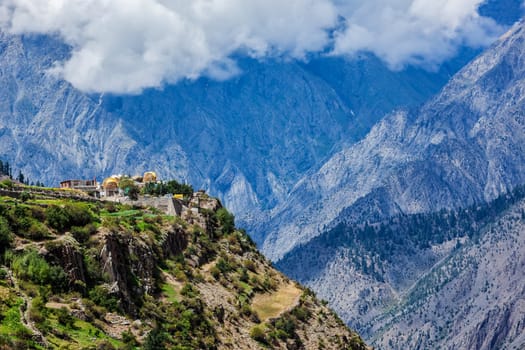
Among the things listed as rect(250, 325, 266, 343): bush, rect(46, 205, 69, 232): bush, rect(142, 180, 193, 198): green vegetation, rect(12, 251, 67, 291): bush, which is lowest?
rect(250, 325, 266, 343): bush

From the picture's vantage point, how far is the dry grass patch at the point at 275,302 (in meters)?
89.6

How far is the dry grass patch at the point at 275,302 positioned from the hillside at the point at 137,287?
15cm

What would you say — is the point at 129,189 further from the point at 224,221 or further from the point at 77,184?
the point at 77,184

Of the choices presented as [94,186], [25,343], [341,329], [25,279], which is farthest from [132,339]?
[94,186]

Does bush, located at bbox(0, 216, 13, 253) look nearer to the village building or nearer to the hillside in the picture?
the hillside

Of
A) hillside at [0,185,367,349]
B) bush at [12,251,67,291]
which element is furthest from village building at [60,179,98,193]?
bush at [12,251,67,291]

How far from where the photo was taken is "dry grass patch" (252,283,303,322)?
294ft

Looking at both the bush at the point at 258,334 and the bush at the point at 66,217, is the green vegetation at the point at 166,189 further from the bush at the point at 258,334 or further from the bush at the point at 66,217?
the bush at the point at 66,217

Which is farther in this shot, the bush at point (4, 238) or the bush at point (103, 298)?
the bush at point (103, 298)

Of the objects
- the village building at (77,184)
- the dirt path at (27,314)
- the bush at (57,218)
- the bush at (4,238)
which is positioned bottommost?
the dirt path at (27,314)

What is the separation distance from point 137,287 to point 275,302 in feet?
92.7

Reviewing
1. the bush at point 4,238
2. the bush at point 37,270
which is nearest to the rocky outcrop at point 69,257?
the bush at point 37,270

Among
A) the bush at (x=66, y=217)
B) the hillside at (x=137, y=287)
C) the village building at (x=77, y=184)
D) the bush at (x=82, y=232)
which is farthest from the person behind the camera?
the village building at (x=77, y=184)

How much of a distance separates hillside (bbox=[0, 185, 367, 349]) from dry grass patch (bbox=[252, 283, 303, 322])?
15 centimetres
